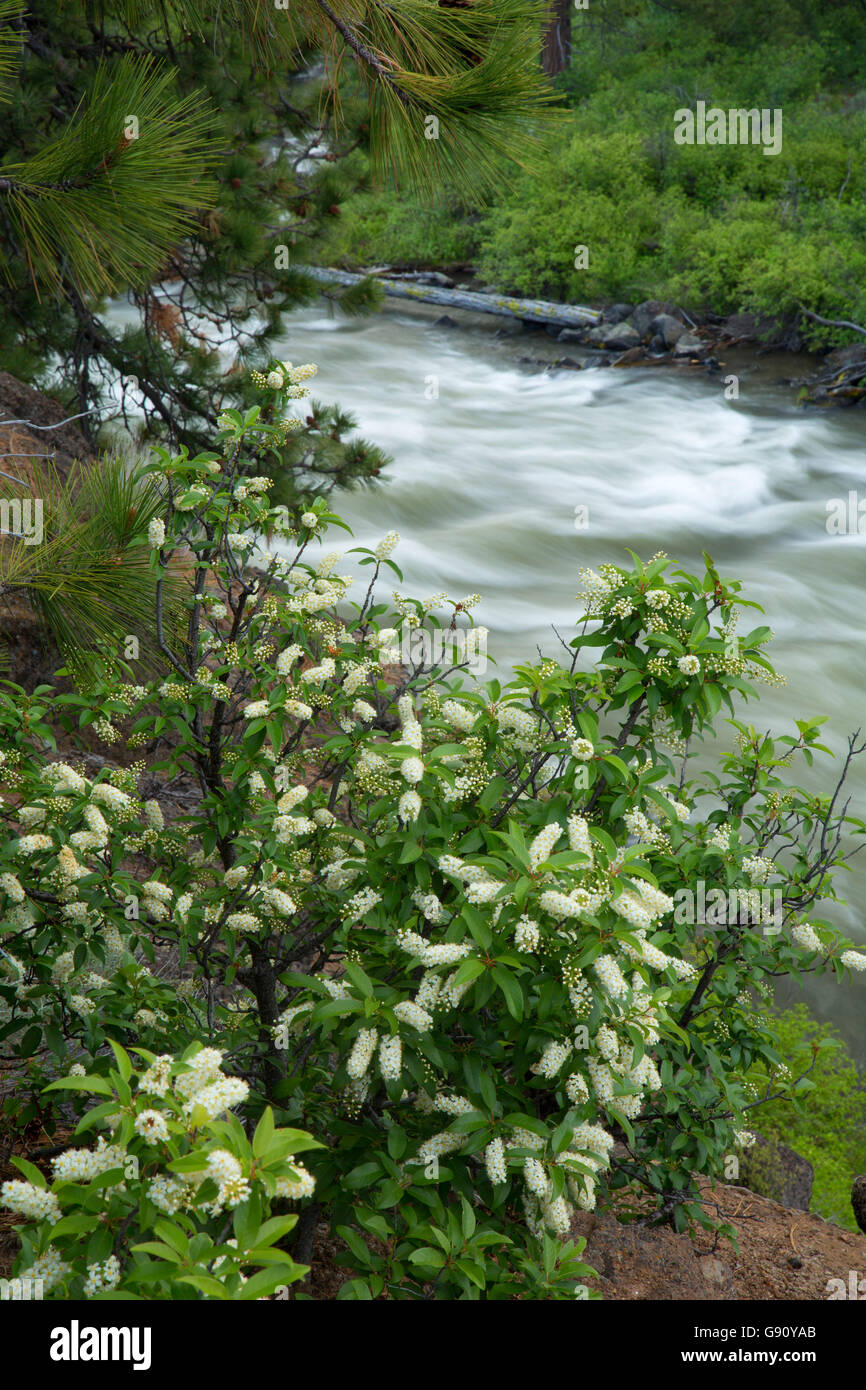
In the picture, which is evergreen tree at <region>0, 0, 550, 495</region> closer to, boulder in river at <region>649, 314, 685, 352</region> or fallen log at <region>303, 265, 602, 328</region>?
boulder in river at <region>649, 314, 685, 352</region>

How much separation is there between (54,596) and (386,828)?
3.96ft

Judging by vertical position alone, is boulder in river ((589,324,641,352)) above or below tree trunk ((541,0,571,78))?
below

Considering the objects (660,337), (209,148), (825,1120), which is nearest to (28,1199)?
(825,1120)

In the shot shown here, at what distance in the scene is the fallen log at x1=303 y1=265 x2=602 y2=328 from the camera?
1639 centimetres

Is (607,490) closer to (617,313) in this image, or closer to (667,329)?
(667,329)

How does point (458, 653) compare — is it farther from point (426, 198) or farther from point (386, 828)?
point (426, 198)

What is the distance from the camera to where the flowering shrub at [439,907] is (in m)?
2.03

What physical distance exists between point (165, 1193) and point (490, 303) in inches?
682

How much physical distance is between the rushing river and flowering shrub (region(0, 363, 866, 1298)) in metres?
2.94

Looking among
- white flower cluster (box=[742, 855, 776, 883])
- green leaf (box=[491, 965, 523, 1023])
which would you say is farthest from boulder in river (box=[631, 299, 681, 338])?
green leaf (box=[491, 965, 523, 1023])

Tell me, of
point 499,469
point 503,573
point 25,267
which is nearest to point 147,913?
point 25,267

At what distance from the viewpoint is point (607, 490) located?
11.1m

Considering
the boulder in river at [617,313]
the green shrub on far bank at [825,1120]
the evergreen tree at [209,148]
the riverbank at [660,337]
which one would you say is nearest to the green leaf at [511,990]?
the evergreen tree at [209,148]

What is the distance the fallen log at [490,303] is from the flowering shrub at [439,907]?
1462 cm
